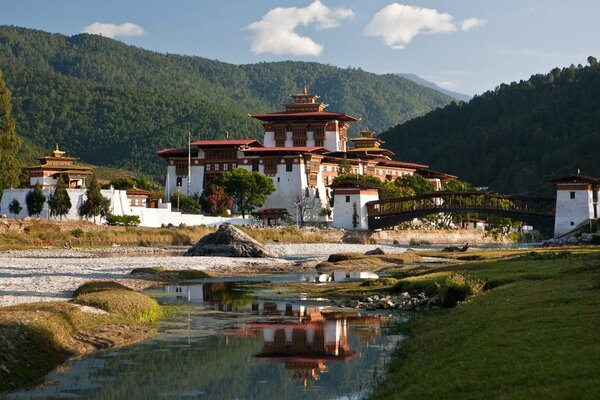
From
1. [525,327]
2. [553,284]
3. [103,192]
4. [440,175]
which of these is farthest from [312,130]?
[525,327]

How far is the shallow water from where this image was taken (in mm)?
18797

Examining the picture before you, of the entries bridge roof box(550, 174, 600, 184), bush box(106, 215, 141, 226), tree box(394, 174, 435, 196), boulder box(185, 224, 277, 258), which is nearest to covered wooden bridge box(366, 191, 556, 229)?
tree box(394, 174, 435, 196)

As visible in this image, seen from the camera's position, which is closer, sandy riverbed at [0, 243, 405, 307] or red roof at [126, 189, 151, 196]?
sandy riverbed at [0, 243, 405, 307]

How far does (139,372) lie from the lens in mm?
20609

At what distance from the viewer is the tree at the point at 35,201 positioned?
10084 cm

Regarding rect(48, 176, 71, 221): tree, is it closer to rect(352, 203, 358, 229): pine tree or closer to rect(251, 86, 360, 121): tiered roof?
rect(352, 203, 358, 229): pine tree

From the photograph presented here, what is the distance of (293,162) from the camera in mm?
132250

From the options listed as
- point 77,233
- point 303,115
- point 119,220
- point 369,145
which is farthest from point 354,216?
point 369,145

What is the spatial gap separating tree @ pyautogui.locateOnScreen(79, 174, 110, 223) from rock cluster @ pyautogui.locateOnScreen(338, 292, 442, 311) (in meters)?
66.9

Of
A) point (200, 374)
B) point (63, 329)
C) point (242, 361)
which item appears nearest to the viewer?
point (200, 374)

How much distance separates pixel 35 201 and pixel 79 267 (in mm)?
50468

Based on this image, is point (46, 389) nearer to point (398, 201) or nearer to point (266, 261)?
point (266, 261)

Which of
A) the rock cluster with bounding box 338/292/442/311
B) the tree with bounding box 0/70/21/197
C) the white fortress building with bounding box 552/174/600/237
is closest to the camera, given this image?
the rock cluster with bounding box 338/292/442/311

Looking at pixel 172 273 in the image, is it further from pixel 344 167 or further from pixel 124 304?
pixel 344 167
